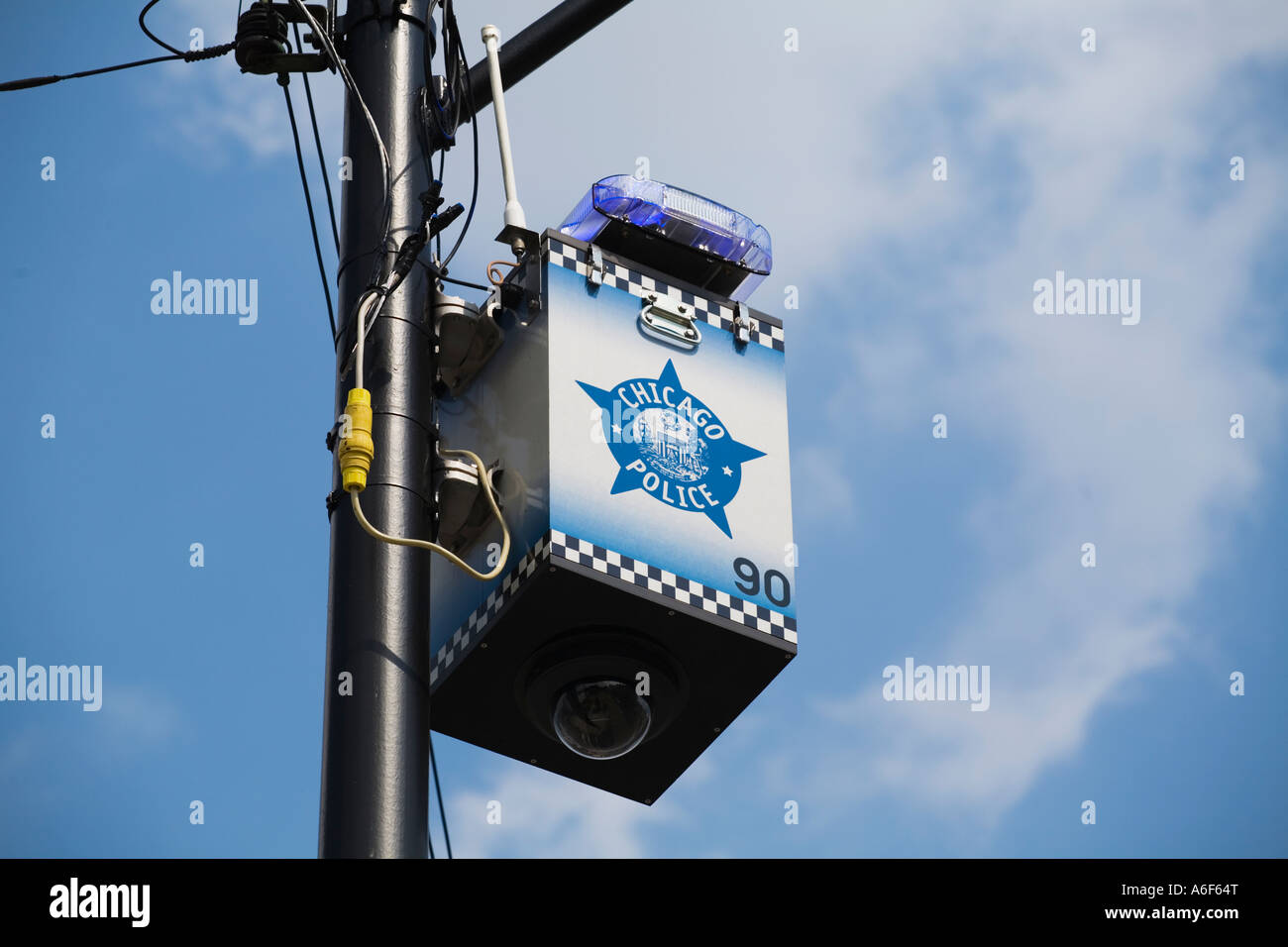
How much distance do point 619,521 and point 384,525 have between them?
3.37 feet

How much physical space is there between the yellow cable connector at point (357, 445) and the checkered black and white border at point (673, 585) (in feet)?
2.72

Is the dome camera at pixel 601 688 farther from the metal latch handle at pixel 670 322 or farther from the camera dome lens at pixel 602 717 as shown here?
the metal latch handle at pixel 670 322

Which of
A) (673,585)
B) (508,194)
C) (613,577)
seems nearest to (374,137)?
(508,194)

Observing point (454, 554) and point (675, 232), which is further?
point (675, 232)

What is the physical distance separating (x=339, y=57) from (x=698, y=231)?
1674 millimetres

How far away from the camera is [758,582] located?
912 cm

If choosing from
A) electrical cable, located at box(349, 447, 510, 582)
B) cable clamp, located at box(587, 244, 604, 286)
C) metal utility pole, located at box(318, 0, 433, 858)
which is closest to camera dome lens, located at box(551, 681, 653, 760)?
electrical cable, located at box(349, 447, 510, 582)

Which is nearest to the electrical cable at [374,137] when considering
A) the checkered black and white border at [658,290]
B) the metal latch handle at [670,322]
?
the checkered black and white border at [658,290]

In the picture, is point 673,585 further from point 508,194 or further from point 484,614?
point 508,194

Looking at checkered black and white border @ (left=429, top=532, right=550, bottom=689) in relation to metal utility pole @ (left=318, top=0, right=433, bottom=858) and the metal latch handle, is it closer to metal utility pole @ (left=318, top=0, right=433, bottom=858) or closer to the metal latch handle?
metal utility pole @ (left=318, top=0, right=433, bottom=858)

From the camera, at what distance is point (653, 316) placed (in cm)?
953

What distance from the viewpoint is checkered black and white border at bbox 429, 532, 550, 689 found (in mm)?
8641
